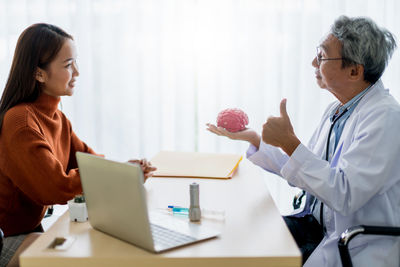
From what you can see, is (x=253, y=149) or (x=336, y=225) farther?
(x=253, y=149)

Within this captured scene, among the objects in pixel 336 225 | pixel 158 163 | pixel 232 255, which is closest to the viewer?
pixel 232 255

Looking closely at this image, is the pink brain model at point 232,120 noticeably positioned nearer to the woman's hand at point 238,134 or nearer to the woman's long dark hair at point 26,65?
the woman's hand at point 238,134

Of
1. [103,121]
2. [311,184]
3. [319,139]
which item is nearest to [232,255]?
[311,184]

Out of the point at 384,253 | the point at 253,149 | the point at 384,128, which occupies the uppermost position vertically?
the point at 384,128

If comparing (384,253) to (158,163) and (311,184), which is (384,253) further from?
(158,163)

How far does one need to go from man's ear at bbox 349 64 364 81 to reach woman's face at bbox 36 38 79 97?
1090 mm

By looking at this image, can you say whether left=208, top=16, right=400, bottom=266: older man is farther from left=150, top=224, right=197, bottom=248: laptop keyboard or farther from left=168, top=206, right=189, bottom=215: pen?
left=150, top=224, right=197, bottom=248: laptop keyboard

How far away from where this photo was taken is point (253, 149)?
2.03 m

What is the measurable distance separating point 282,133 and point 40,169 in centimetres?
82

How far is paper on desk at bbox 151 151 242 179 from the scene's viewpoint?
1952 mm

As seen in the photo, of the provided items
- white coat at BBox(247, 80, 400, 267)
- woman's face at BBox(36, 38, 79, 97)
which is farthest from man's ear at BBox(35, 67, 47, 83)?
white coat at BBox(247, 80, 400, 267)

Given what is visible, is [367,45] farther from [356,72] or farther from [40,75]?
[40,75]

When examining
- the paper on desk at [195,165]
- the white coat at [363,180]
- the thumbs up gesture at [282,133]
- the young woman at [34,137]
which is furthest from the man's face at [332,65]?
the young woman at [34,137]

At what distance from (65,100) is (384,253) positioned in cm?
227
